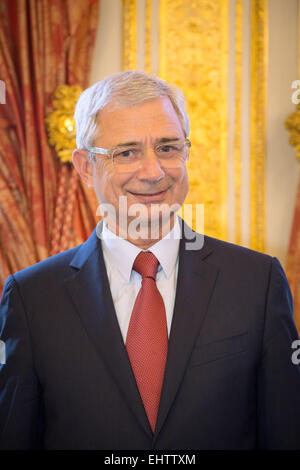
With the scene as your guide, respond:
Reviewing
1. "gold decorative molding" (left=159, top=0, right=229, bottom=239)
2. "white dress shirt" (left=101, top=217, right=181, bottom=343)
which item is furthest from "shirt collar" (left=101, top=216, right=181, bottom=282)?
"gold decorative molding" (left=159, top=0, right=229, bottom=239)

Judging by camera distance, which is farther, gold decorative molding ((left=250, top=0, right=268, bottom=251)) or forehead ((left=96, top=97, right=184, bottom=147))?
gold decorative molding ((left=250, top=0, right=268, bottom=251))

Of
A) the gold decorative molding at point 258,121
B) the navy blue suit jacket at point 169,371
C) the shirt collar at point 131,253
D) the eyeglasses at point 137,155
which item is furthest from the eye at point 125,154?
the gold decorative molding at point 258,121

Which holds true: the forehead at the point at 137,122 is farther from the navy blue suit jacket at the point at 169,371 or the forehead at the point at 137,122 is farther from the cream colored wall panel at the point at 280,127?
the cream colored wall panel at the point at 280,127

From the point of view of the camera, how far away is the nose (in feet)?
4.32

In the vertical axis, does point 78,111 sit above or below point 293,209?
above

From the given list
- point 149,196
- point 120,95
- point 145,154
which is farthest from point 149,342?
point 120,95

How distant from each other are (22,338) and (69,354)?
0.43 ft

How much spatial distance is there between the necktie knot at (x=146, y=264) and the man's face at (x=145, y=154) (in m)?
0.12

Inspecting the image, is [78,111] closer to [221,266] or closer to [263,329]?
[221,266]

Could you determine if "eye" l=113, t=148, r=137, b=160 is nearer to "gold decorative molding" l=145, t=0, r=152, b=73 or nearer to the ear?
the ear

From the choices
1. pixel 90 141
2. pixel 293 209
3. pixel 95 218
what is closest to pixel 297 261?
pixel 293 209

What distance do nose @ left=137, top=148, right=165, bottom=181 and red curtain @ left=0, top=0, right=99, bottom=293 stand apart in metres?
1.30

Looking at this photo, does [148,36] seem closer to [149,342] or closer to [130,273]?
[130,273]

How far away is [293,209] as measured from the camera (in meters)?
2.81
